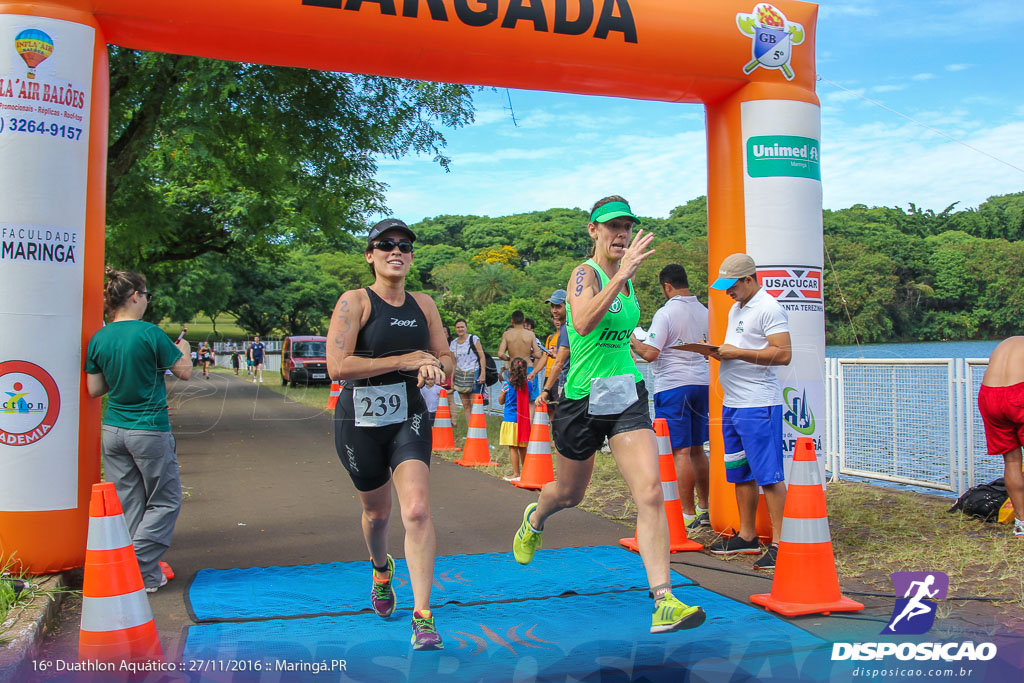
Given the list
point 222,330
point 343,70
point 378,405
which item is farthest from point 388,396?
point 222,330

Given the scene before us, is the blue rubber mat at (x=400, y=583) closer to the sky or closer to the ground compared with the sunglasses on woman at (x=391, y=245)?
closer to the ground

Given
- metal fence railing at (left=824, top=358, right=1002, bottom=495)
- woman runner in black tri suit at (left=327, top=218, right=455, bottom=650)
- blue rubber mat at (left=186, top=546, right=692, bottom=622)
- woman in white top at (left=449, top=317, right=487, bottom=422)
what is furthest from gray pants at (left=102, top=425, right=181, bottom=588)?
woman in white top at (left=449, top=317, right=487, bottom=422)

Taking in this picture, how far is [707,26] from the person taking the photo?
19.6 ft

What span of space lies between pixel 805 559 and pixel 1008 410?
2.95 m

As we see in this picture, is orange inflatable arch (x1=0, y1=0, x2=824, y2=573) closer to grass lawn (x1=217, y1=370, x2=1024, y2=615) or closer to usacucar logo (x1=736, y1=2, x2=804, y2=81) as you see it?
usacucar logo (x1=736, y1=2, x2=804, y2=81)

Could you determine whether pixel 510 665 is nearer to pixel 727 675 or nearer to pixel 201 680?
pixel 727 675

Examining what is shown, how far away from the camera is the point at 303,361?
607 inches

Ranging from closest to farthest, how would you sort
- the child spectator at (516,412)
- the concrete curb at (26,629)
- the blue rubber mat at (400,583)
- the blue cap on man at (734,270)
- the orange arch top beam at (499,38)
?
the concrete curb at (26,629) < the blue rubber mat at (400,583) < the orange arch top beam at (499,38) < the blue cap on man at (734,270) < the child spectator at (516,412)

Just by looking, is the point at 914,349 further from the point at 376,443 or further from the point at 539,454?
the point at 376,443

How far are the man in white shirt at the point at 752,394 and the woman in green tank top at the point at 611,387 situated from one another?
1.24 meters

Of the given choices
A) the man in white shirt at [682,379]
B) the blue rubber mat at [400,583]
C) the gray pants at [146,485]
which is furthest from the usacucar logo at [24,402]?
the man in white shirt at [682,379]

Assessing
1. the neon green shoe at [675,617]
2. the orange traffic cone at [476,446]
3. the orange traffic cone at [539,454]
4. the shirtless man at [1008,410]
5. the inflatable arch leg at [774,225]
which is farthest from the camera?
the orange traffic cone at [476,446]

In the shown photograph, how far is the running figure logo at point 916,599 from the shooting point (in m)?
3.96

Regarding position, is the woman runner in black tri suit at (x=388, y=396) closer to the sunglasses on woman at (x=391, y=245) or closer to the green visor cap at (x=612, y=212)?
the sunglasses on woman at (x=391, y=245)
